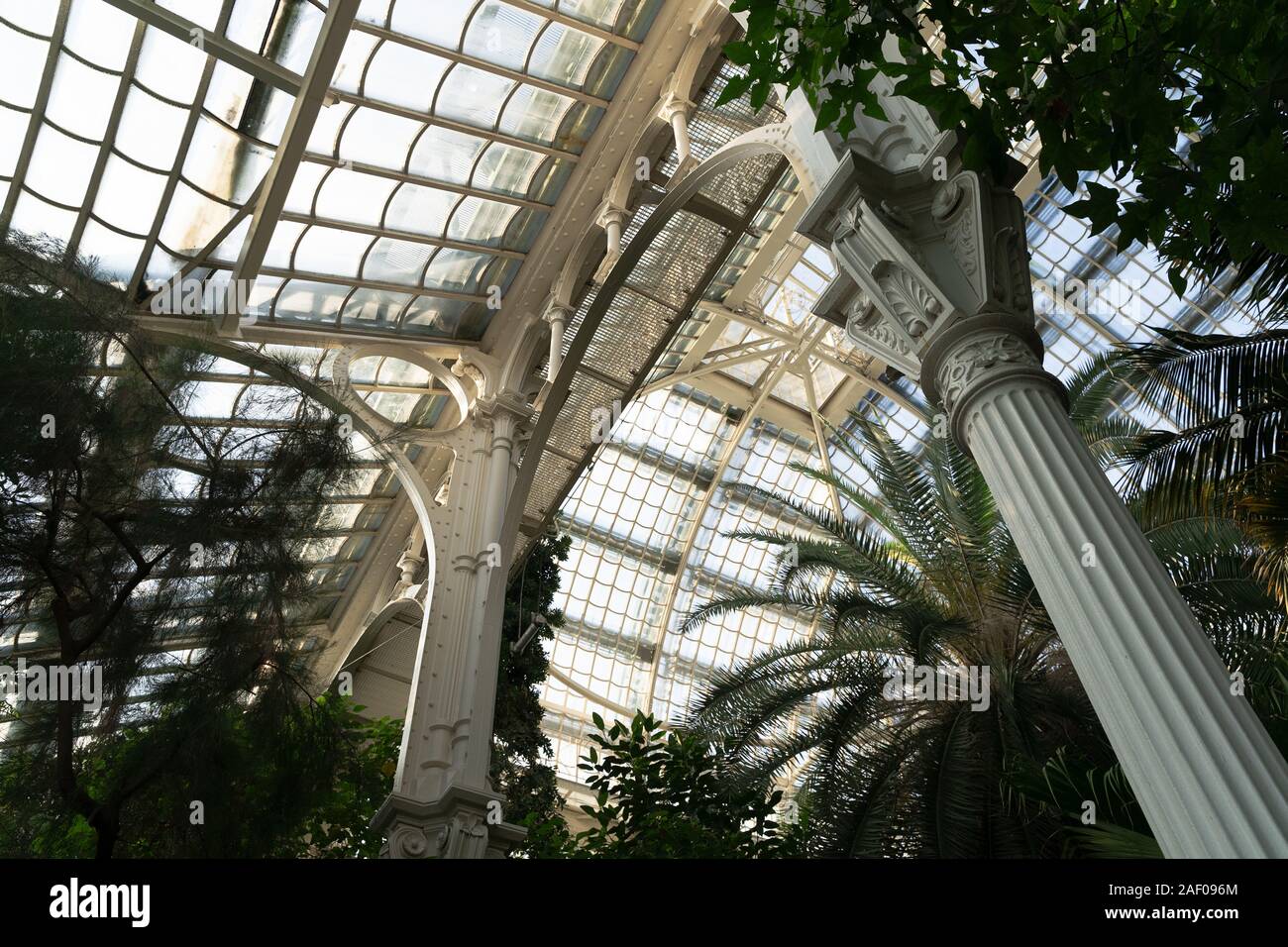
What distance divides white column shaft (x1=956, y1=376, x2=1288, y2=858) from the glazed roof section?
27.1 feet

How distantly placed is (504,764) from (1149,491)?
946cm

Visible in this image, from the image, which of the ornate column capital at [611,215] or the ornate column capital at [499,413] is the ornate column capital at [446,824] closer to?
the ornate column capital at [499,413]

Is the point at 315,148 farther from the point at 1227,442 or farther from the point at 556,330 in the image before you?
the point at 1227,442

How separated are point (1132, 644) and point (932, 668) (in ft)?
22.2

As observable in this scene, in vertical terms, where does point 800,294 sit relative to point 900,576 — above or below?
above

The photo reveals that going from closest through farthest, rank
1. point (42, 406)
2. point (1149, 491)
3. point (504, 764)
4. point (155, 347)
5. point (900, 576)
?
point (42, 406)
point (155, 347)
point (1149, 491)
point (900, 576)
point (504, 764)

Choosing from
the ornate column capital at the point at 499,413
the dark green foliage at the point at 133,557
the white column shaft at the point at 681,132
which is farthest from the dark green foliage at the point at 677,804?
the white column shaft at the point at 681,132

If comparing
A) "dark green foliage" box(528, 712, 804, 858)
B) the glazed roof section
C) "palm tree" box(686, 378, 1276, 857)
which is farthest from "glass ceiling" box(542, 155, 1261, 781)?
"dark green foliage" box(528, 712, 804, 858)

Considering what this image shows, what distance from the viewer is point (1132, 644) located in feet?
12.3

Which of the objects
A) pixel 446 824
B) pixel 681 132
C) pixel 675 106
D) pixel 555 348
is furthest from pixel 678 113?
pixel 446 824

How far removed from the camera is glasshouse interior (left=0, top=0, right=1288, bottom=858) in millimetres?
4043
